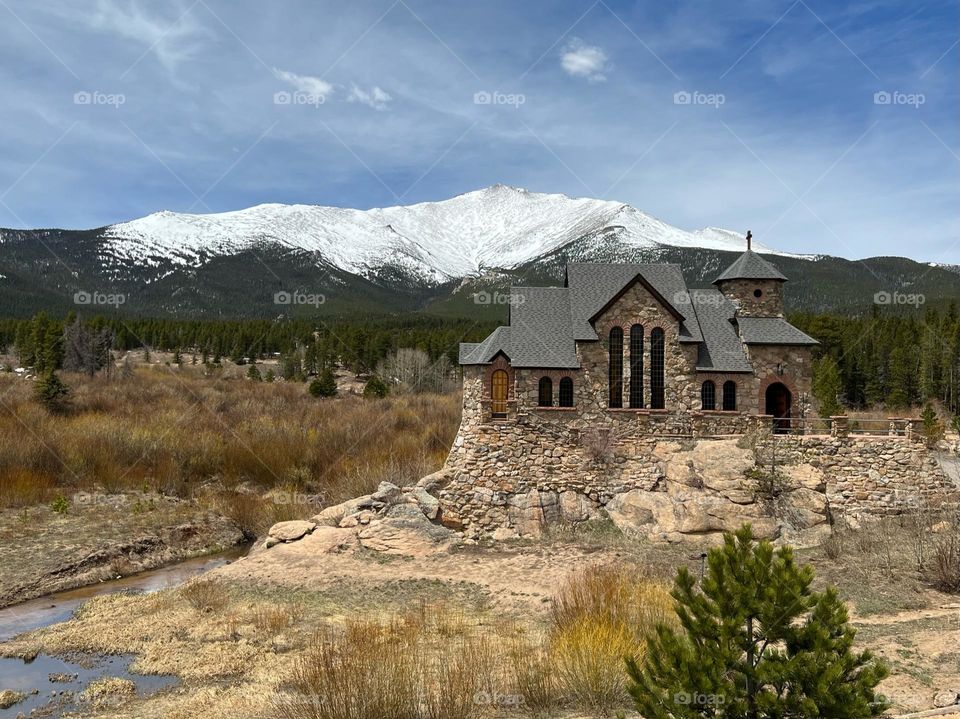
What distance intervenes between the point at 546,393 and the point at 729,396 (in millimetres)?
7377

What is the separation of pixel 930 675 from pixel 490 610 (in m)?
10.0

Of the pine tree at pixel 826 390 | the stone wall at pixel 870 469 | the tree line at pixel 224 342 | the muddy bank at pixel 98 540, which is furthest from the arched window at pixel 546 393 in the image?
the tree line at pixel 224 342

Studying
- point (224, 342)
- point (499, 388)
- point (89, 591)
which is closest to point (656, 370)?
point (499, 388)

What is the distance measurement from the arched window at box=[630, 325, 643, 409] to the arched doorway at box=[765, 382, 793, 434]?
212 inches

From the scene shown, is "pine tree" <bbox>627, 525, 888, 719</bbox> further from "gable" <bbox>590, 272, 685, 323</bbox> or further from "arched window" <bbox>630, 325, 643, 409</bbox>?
"gable" <bbox>590, 272, 685, 323</bbox>

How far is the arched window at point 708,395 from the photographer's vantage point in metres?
28.7

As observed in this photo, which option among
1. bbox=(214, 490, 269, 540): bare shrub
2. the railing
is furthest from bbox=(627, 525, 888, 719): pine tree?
bbox=(214, 490, 269, 540): bare shrub

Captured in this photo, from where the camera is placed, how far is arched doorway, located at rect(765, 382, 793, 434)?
28797mm

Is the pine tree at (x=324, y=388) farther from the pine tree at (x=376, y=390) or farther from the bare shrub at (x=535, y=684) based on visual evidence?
the bare shrub at (x=535, y=684)

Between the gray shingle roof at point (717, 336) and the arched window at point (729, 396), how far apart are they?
673 mm

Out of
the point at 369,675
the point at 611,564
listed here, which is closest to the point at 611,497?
the point at 611,564

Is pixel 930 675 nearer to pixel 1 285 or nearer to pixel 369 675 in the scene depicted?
pixel 369 675

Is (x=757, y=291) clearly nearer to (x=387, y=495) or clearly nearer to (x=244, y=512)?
(x=387, y=495)

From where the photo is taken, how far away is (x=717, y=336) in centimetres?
2966
